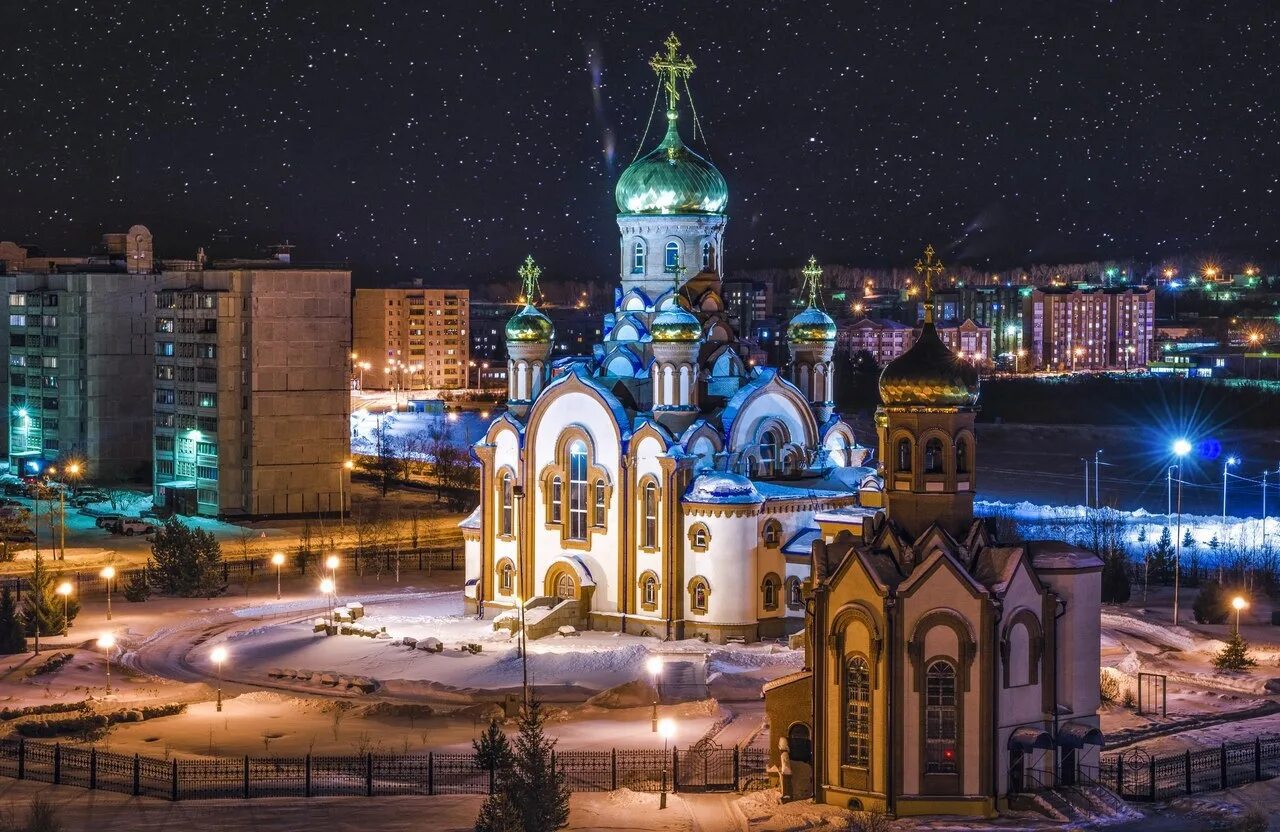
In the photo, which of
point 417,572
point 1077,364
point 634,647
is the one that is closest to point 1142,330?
point 1077,364

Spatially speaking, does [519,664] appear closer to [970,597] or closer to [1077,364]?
[970,597]

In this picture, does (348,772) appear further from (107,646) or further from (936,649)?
(107,646)

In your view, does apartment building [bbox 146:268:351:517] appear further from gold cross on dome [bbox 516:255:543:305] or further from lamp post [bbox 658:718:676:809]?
lamp post [bbox 658:718:676:809]

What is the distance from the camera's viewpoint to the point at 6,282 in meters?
87.4

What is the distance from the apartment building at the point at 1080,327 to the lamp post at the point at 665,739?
12731 cm

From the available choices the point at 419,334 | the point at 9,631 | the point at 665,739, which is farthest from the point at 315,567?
the point at 419,334

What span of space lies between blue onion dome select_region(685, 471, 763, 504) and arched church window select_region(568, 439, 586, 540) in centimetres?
285

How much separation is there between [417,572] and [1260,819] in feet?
104

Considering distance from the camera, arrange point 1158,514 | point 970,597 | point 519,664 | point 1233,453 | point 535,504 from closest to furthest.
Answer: point 970,597 < point 519,664 < point 535,504 < point 1158,514 < point 1233,453

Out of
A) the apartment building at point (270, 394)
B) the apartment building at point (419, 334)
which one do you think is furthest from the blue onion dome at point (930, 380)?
the apartment building at point (419, 334)

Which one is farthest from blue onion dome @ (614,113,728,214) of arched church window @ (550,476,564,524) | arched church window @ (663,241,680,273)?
arched church window @ (550,476,564,524)

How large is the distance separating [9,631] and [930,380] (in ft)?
70.9

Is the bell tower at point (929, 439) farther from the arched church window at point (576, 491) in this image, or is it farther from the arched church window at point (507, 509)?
the arched church window at point (507, 509)

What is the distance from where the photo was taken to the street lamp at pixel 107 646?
3625 cm
